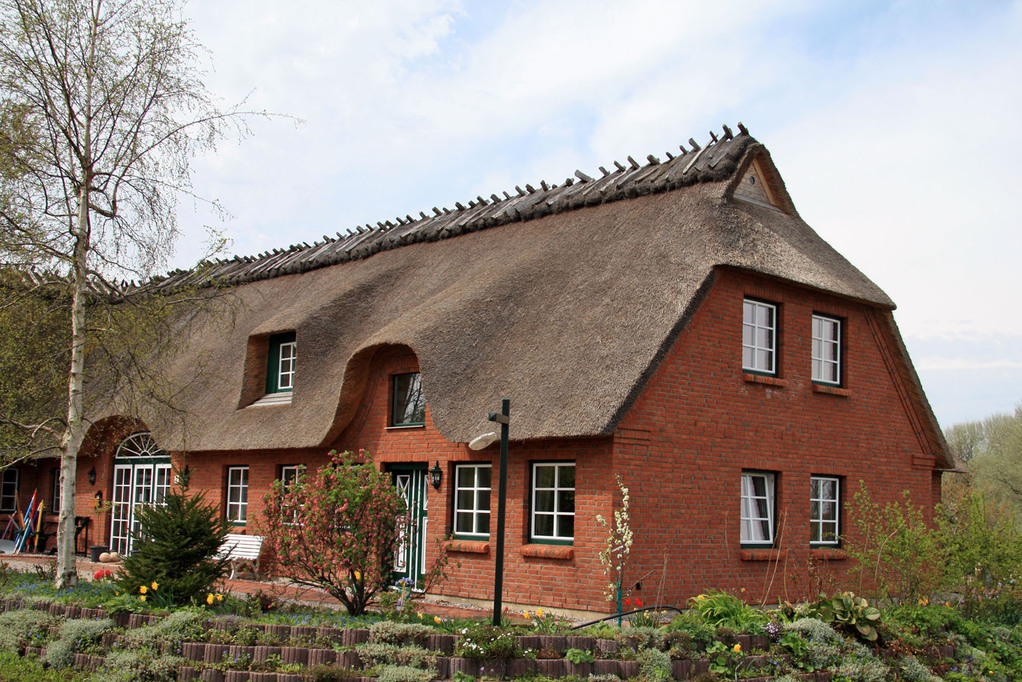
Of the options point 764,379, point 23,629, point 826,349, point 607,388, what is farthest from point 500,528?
point 826,349

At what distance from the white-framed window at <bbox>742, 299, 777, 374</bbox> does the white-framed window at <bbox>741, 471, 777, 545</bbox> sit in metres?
1.60

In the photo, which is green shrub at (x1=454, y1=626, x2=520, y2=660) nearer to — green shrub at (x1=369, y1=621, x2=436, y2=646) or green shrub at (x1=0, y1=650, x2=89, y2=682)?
green shrub at (x1=369, y1=621, x2=436, y2=646)

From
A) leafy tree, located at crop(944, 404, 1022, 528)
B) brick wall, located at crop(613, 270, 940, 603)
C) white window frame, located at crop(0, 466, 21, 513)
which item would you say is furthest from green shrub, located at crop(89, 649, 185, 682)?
leafy tree, located at crop(944, 404, 1022, 528)

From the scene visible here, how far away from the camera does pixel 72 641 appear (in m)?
10.0

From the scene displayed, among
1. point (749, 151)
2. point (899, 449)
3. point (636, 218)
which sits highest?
point (749, 151)

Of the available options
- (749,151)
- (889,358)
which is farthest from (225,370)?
(889,358)

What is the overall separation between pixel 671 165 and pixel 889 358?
4.99 metres

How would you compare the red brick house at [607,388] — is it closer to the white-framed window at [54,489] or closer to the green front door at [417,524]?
the green front door at [417,524]

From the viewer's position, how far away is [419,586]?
15.2m

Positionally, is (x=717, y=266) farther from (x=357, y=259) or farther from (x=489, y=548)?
(x=357, y=259)

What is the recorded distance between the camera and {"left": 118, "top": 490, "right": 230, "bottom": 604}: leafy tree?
10719mm

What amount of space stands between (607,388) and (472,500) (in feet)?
10.7

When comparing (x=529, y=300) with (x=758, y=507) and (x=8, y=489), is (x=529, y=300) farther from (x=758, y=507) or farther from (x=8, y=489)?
(x=8, y=489)

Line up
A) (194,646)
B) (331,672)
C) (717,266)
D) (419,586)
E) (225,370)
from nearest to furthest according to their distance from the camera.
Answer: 1. (331,672)
2. (194,646)
3. (717,266)
4. (419,586)
5. (225,370)
